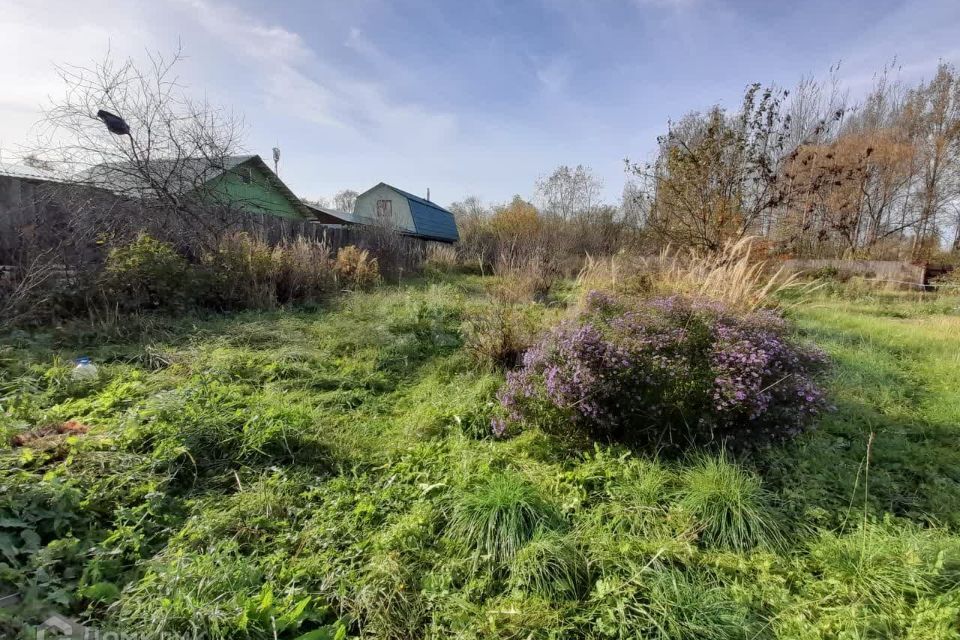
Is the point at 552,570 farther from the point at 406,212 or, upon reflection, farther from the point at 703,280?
the point at 406,212

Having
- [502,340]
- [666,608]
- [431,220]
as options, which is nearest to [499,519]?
[666,608]

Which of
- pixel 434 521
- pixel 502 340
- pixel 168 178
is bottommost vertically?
pixel 434 521

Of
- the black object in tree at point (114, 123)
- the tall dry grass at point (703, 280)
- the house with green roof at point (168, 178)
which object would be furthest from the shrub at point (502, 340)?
the black object in tree at point (114, 123)

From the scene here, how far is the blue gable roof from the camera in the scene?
68.1 feet

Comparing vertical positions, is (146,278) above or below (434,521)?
above

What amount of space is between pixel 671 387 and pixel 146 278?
19.7 ft

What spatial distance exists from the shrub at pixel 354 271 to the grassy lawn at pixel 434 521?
492 cm

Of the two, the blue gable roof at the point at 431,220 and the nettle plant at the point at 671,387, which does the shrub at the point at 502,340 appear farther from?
the blue gable roof at the point at 431,220

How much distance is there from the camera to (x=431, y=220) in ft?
72.5

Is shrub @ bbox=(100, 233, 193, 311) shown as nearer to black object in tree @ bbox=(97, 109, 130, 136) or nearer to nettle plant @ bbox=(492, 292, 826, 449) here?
black object in tree @ bbox=(97, 109, 130, 136)

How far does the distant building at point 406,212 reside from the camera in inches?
809

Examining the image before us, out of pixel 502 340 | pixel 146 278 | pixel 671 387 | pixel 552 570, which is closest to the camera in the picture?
pixel 552 570

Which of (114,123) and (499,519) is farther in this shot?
(114,123)

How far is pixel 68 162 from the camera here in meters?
6.11
